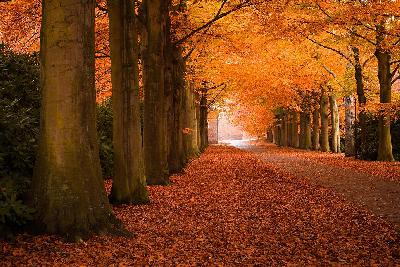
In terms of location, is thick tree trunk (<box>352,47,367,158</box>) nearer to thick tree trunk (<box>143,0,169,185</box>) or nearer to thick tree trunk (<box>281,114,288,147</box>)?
thick tree trunk (<box>143,0,169,185</box>)

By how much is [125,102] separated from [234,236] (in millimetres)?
4018

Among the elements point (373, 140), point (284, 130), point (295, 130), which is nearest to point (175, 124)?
point (373, 140)

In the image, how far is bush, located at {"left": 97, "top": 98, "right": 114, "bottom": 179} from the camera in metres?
15.2

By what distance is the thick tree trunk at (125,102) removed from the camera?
33.3ft

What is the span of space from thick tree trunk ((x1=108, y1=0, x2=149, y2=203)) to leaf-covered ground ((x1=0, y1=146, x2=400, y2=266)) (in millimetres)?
623

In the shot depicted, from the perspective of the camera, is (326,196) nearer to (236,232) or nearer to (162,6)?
(236,232)

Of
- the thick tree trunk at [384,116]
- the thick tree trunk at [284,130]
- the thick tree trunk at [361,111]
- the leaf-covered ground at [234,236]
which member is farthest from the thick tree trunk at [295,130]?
the leaf-covered ground at [234,236]

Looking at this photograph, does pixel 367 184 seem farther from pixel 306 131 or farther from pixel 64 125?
pixel 306 131

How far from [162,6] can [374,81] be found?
2602cm

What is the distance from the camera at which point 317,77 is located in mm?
33312

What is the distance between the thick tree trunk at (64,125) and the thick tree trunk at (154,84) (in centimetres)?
664

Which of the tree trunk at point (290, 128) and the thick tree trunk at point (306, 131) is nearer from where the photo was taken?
the thick tree trunk at point (306, 131)

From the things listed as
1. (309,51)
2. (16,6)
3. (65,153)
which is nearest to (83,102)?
(65,153)

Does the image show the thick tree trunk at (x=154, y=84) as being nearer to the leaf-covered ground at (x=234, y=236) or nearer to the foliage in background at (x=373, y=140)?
the leaf-covered ground at (x=234, y=236)
